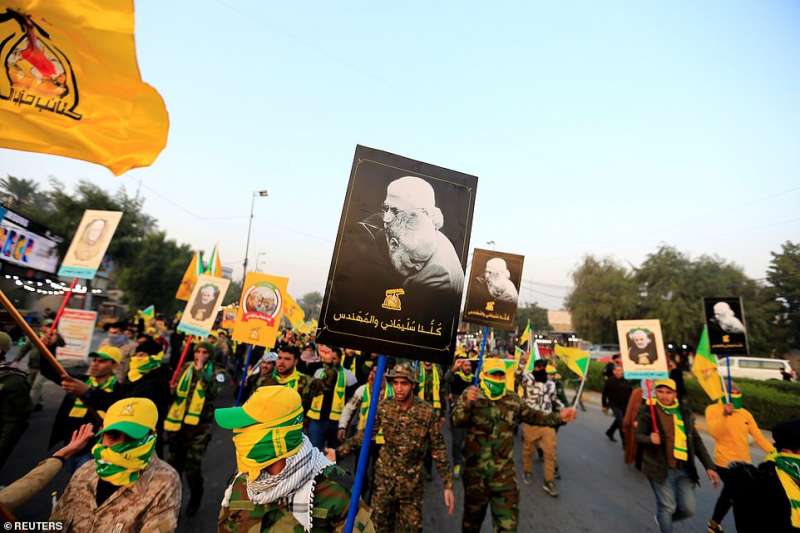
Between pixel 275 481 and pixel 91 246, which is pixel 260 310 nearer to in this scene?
pixel 91 246

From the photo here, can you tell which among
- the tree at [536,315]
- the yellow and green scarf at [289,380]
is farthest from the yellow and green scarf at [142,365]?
the tree at [536,315]

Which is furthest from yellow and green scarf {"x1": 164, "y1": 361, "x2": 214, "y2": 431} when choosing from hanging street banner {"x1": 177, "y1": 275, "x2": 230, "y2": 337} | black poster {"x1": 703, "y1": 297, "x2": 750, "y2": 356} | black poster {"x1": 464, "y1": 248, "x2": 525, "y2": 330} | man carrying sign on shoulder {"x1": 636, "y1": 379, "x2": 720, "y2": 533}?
black poster {"x1": 703, "y1": 297, "x2": 750, "y2": 356}

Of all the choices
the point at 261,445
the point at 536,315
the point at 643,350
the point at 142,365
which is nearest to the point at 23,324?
the point at 261,445

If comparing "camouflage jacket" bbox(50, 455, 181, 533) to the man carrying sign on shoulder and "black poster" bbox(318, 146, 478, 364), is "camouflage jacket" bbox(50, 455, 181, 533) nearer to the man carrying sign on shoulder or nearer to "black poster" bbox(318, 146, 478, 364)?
"black poster" bbox(318, 146, 478, 364)

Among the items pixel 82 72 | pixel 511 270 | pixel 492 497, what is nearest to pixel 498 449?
pixel 492 497

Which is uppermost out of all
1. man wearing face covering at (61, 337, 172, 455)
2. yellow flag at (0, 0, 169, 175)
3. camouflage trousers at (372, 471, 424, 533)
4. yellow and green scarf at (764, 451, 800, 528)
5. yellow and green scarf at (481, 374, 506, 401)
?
yellow flag at (0, 0, 169, 175)

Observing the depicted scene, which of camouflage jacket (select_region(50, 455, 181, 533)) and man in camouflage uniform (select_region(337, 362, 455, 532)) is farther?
man in camouflage uniform (select_region(337, 362, 455, 532))

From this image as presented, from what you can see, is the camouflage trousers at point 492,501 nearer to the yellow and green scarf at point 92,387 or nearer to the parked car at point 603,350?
the yellow and green scarf at point 92,387

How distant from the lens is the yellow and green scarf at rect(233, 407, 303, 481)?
184cm

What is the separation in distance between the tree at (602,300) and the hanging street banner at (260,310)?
123 ft

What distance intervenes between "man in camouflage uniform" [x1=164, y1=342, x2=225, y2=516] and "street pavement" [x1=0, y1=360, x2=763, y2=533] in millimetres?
368

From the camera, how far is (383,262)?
8.13 feet

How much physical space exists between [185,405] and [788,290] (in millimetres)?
46753

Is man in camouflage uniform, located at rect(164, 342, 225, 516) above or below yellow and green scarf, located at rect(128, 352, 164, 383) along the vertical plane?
below
